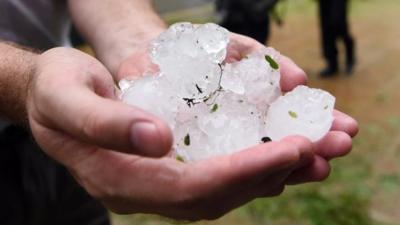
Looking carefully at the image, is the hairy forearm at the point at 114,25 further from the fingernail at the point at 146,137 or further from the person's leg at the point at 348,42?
the person's leg at the point at 348,42

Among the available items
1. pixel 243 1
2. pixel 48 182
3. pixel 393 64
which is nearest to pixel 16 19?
pixel 48 182

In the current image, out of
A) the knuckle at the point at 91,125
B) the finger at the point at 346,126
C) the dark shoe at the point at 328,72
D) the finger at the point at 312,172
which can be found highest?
the knuckle at the point at 91,125

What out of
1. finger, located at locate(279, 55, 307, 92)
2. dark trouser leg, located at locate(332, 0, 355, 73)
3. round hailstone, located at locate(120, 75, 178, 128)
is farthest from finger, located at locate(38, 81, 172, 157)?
dark trouser leg, located at locate(332, 0, 355, 73)

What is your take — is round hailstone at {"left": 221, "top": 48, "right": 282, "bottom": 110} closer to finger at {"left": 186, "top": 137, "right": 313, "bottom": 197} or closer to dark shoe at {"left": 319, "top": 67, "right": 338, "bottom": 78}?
finger at {"left": 186, "top": 137, "right": 313, "bottom": 197}

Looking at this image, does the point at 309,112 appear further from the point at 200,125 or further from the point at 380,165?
the point at 380,165

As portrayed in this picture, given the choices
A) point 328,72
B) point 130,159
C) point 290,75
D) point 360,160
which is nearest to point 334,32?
point 328,72

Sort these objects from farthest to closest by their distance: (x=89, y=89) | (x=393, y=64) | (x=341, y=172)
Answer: (x=393, y=64), (x=341, y=172), (x=89, y=89)

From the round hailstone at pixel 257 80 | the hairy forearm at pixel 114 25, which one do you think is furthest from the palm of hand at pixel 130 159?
the hairy forearm at pixel 114 25

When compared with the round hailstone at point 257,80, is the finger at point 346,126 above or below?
below
